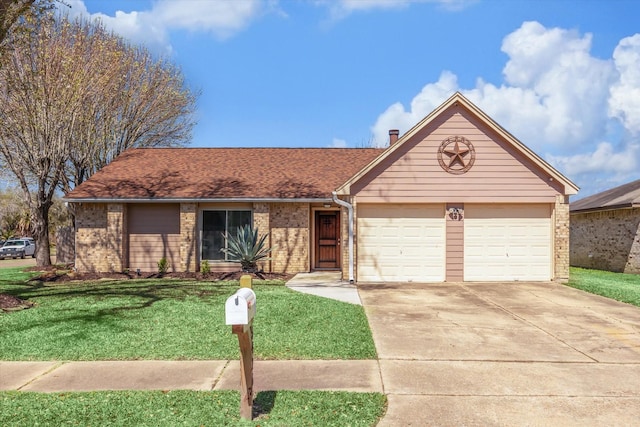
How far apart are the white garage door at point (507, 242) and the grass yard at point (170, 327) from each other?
19.3ft

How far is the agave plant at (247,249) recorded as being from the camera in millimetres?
16302

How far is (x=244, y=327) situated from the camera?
427 cm

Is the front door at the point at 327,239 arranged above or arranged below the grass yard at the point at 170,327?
above

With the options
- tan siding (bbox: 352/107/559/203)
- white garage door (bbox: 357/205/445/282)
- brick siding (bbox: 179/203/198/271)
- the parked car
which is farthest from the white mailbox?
the parked car

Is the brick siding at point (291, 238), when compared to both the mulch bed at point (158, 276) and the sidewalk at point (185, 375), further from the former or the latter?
the sidewalk at point (185, 375)

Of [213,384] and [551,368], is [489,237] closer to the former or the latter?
[551,368]

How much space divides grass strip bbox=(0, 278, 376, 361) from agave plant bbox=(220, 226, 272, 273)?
3.67 meters

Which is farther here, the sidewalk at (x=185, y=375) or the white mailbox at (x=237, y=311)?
the sidewalk at (x=185, y=375)

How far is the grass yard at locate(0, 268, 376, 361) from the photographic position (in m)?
6.86

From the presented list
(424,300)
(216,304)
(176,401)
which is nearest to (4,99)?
(216,304)

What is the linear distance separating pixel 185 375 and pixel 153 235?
514 inches

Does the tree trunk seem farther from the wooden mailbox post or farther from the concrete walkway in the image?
the wooden mailbox post

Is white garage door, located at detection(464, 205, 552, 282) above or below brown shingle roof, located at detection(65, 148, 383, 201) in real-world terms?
below

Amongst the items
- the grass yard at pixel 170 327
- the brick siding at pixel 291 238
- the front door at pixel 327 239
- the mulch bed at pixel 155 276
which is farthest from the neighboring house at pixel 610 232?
the grass yard at pixel 170 327
